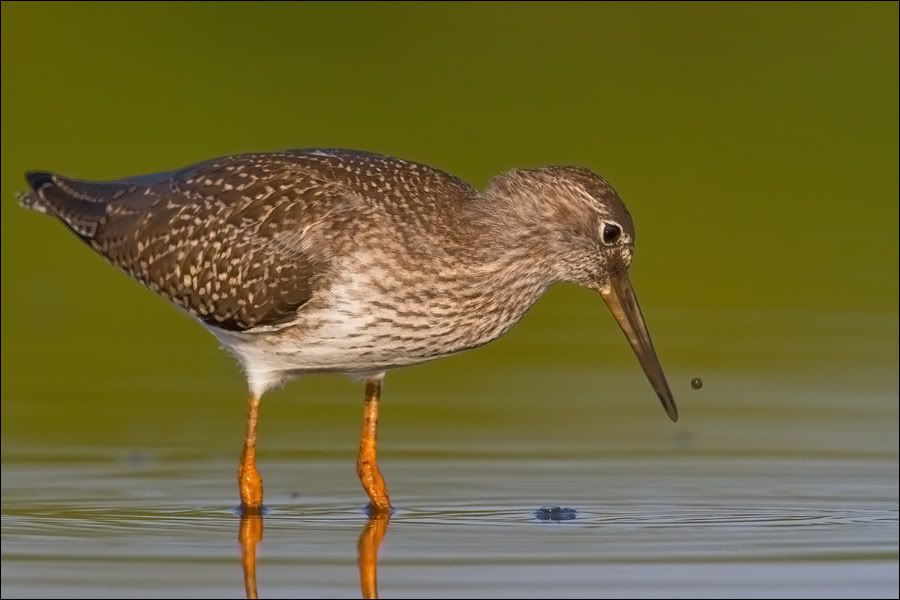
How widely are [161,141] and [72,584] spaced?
53.7ft

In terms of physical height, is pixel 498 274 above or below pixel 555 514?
above

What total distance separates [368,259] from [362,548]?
187cm

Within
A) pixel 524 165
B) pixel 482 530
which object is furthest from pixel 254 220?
pixel 524 165

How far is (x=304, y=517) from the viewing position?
1156cm

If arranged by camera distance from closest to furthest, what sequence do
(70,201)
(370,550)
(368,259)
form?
1. (370,550)
2. (368,259)
3. (70,201)

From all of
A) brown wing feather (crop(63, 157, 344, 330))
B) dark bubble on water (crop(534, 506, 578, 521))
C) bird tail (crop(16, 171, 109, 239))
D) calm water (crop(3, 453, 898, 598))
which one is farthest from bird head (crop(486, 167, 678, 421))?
bird tail (crop(16, 171, 109, 239))

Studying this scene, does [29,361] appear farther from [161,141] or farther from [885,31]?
[885,31]

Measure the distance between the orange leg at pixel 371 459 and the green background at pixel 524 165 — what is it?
1.04 meters

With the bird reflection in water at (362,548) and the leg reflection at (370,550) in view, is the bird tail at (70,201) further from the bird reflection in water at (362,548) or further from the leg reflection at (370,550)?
the leg reflection at (370,550)

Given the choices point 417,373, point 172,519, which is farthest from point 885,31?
point 172,519

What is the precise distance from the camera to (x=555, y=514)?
11406 mm

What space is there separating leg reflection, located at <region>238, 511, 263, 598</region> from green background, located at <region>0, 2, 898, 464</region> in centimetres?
198

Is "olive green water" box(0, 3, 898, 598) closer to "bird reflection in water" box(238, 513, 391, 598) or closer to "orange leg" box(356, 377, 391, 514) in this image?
"bird reflection in water" box(238, 513, 391, 598)

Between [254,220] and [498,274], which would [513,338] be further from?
[498,274]
